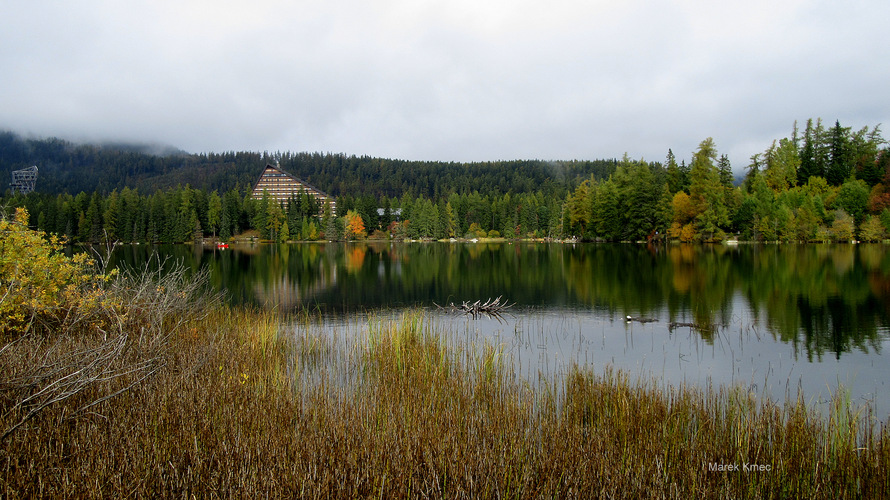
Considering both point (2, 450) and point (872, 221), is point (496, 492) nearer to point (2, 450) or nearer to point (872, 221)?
point (2, 450)

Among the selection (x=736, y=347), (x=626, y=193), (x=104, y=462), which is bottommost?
(x=736, y=347)

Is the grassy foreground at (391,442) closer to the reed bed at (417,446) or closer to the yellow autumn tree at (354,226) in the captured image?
the reed bed at (417,446)

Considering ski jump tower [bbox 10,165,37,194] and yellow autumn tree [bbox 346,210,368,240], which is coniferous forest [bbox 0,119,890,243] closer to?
yellow autumn tree [bbox 346,210,368,240]

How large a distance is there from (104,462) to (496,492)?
3.19 meters

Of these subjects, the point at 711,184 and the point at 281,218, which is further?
the point at 281,218

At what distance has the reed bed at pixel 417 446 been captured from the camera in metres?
4.18

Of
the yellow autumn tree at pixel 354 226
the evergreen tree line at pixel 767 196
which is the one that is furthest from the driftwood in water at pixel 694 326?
the yellow autumn tree at pixel 354 226

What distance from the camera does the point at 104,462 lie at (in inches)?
164

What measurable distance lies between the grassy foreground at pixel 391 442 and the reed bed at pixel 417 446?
23 millimetres

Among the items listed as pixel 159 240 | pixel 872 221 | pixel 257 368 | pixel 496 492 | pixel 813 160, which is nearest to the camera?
pixel 496 492

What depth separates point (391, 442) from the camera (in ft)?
16.4

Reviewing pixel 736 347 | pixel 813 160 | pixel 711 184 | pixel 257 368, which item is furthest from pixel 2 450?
pixel 813 160

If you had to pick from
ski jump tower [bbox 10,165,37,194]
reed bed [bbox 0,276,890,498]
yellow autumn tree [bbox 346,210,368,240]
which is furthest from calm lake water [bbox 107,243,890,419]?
ski jump tower [bbox 10,165,37,194]

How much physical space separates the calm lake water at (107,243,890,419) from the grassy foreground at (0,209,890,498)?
2524mm
